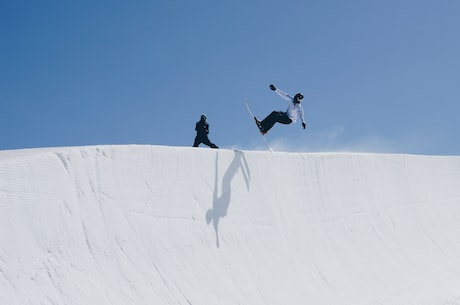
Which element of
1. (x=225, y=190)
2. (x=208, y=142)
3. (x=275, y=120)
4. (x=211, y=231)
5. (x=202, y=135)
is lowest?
(x=211, y=231)

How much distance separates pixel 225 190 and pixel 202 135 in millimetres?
1339

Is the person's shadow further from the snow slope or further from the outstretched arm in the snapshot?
the outstretched arm

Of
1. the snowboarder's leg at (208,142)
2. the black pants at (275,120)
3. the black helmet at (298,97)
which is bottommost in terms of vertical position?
the snowboarder's leg at (208,142)

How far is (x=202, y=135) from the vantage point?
30.4 ft

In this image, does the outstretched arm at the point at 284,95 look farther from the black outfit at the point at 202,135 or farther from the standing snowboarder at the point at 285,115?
the black outfit at the point at 202,135

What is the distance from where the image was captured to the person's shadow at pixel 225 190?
7.89 m

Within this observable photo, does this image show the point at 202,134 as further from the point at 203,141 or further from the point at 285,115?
the point at 285,115

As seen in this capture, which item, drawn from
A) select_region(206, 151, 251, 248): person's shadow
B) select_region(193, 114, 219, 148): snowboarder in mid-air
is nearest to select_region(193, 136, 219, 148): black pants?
select_region(193, 114, 219, 148): snowboarder in mid-air

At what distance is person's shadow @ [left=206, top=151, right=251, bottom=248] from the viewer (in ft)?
25.9

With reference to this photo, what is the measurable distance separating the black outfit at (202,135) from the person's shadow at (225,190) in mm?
575

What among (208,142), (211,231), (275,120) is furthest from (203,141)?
(211,231)

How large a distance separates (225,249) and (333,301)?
6.94 feet

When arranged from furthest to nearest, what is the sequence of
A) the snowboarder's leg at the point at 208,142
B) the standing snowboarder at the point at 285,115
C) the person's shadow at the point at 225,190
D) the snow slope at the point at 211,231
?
1. the standing snowboarder at the point at 285,115
2. the snowboarder's leg at the point at 208,142
3. the person's shadow at the point at 225,190
4. the snow slope at the point at 211,231

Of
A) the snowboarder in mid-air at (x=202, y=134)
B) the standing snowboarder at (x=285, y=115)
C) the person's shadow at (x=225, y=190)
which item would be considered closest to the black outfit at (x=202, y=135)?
the snowboarder in mid-air at (x=202, y=134)
